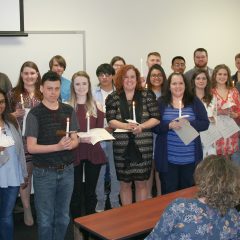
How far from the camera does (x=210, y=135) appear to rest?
4605 millimetres

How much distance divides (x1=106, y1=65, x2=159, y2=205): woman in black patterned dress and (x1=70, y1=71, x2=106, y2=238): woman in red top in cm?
17

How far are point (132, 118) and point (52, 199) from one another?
1.19 metres

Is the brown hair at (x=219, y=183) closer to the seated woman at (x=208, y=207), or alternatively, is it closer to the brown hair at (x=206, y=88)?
the seated woman at (x=208, y=207)

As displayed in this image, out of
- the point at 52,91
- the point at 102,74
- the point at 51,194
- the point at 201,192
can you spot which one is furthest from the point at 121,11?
the point at 201,192

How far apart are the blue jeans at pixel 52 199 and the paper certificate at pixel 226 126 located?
6.65ft

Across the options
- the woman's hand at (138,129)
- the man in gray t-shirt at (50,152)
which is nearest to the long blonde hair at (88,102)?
the woman's hand at (138,129)

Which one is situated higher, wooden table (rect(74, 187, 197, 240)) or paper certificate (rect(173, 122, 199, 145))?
paper certificate (rect(173, 122, 199, 145))

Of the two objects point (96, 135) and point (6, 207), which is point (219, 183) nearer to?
point (96, 135)

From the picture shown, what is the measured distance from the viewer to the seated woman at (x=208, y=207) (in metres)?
1.99

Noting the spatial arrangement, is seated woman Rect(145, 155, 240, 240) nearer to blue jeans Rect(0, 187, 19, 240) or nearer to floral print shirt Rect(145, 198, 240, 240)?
floral print shirt Rect(145, 198, 240, 240)

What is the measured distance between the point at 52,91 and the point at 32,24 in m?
2.87

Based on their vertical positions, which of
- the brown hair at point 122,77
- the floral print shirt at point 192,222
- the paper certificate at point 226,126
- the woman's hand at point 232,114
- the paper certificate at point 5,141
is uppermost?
A: the brown hair at point 122,77

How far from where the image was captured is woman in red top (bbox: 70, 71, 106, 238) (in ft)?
12.8

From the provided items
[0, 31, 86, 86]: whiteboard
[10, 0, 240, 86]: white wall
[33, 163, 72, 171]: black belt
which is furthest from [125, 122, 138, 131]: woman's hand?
[10, 0, 240, 86]: white wall
